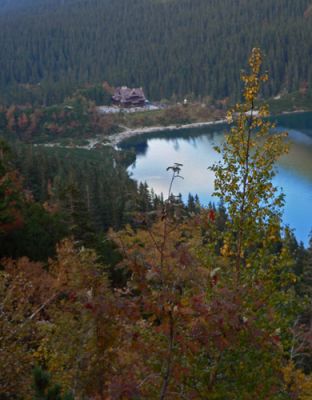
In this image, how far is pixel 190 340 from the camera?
6.05m

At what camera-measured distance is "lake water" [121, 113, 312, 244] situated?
183 feet

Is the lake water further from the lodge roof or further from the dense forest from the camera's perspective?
the dense forest

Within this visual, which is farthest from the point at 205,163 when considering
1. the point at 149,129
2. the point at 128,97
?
the point at 128,97

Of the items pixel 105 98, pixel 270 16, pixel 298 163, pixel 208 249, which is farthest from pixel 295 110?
pixel 208 249

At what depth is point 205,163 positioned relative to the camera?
273ft

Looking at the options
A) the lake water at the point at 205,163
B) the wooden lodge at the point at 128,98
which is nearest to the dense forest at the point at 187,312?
the lake water at the point at 205,163

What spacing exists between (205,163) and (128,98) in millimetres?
61865

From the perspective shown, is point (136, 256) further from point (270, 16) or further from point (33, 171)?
point (270, 16)

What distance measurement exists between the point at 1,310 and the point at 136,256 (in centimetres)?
452

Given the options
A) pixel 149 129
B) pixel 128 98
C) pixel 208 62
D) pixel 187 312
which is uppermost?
pixel 187 312

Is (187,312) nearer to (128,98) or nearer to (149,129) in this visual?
(149,129)

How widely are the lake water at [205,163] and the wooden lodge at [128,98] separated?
74.0 ft

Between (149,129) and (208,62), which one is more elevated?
(208,62)

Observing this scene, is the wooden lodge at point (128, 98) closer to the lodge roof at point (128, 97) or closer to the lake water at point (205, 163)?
the lodge roof at point (128, 97)
